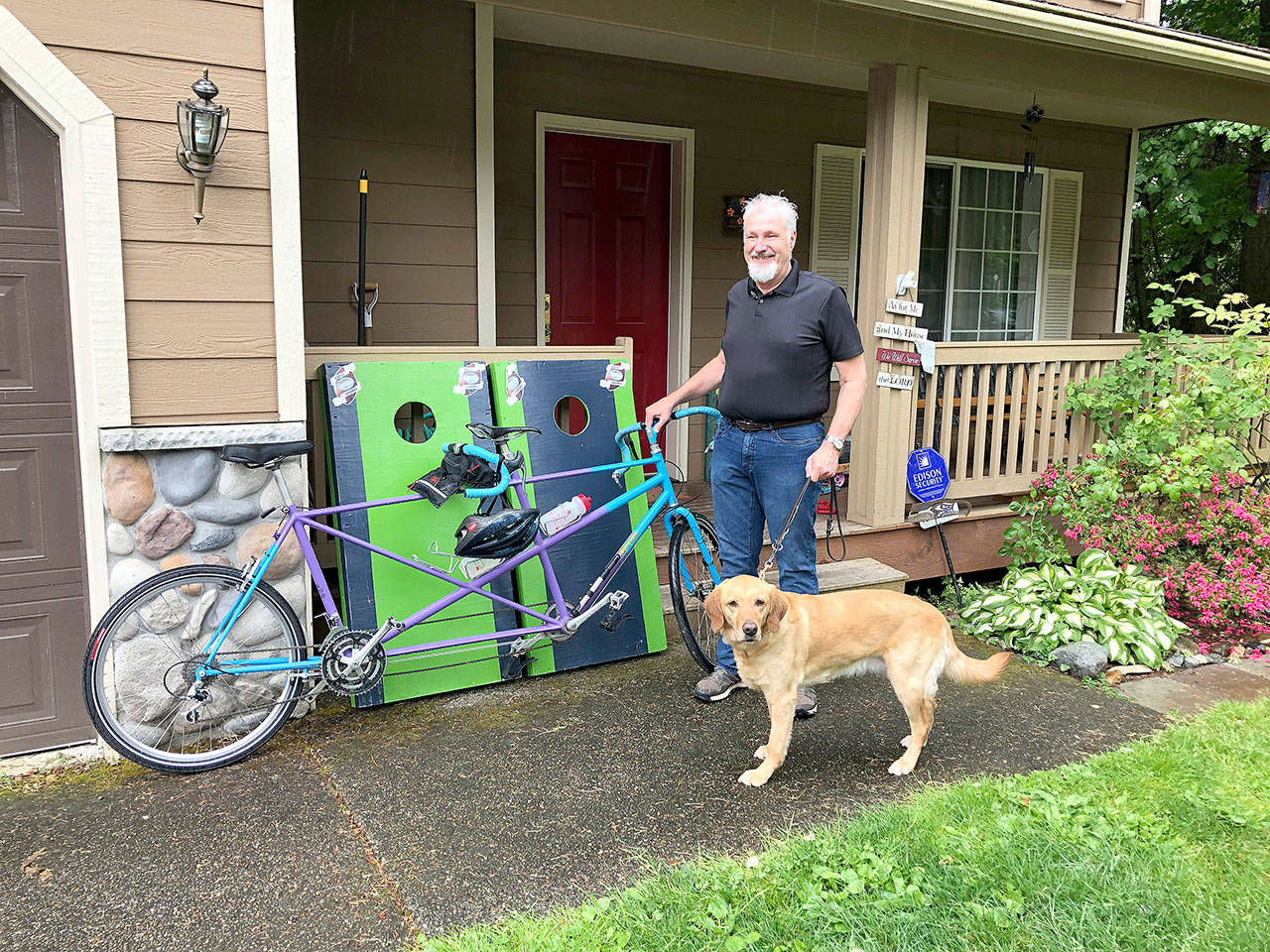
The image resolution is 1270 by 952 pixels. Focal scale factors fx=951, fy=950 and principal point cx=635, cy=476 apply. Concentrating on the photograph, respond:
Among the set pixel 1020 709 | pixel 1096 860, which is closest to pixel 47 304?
pixel 1096 860

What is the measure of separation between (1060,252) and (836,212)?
2269 mm

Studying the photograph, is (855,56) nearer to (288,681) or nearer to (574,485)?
(574,485)

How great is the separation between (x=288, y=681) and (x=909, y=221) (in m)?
3.65

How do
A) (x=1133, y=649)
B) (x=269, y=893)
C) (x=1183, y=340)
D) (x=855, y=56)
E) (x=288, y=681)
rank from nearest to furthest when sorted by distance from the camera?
(x=269, y=893) → (x=288, y=681) → (x=1133, y=649) → (x=855, y=56) → (x=1183, y=340)

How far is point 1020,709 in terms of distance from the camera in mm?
3660

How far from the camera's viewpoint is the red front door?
18.7 feet

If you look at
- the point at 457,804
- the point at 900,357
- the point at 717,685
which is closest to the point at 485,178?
the point at 900,357

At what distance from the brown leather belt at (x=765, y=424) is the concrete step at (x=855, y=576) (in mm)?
1213

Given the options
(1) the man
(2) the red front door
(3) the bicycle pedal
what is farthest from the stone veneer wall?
(2) the red front door

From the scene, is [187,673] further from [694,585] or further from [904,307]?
[904,307]

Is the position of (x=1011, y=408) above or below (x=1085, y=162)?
below

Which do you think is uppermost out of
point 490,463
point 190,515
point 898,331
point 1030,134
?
point 1030,134

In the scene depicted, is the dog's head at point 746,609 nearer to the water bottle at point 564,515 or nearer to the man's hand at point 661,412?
the water bottle at point 564,515

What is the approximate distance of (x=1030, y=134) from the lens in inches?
286
